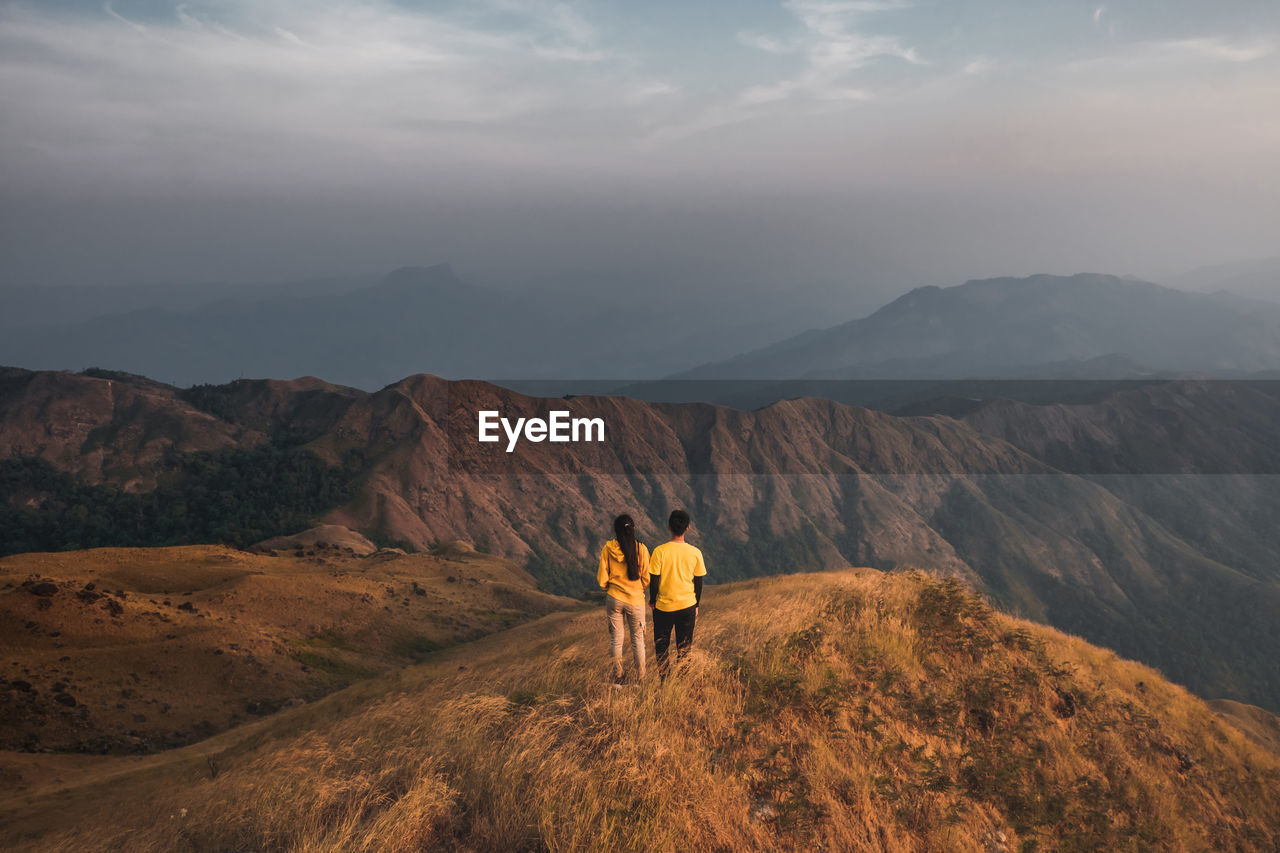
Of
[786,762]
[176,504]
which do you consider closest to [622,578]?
[786,762]

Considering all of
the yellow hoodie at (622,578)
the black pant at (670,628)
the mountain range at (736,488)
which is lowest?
the mountain range at (736,488)

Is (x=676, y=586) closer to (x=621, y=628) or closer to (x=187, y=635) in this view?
(x=621, y=628)

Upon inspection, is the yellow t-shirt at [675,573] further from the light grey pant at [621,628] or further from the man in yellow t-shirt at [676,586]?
the light grey pant at [621,628]

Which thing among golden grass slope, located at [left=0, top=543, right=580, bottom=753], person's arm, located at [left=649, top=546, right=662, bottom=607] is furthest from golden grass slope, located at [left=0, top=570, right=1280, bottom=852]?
golden grass slope, located at [left=0, top=543, right=580, bottom=753]

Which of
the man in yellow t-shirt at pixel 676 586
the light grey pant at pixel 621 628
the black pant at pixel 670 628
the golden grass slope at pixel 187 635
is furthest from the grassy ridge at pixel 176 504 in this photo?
the man in yellow t-shirt at pixel 676 586

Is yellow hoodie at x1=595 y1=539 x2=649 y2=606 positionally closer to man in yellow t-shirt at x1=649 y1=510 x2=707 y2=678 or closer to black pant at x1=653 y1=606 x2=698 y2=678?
man in yellow t-shirt at x1=649 y1=510 x2=707 y2=678

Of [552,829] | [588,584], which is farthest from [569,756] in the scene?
[588,584]

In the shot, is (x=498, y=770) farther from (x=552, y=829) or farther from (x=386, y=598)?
(x=386, y=598)
